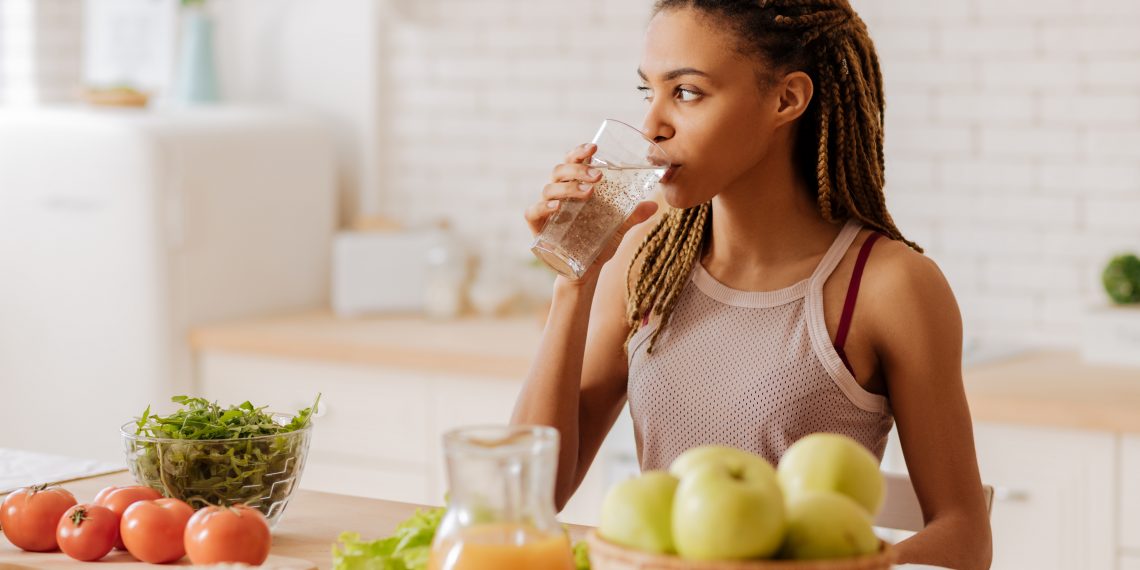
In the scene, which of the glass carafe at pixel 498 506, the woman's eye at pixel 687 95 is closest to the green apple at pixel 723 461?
the glass carafe at pixel 498 506

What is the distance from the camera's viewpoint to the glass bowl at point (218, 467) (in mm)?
1604

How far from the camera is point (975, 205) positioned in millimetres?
3498

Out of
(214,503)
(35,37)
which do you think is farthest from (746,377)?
(35,37)

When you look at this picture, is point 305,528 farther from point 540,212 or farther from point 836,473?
point 836,473

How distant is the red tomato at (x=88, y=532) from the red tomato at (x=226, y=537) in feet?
0.35

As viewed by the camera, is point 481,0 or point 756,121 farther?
point 481,0

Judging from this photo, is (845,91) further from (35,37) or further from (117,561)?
(35,37)

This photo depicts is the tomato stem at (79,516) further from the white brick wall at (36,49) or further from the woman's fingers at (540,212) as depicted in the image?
the white brick wall at (36,49)

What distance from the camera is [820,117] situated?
200 centimetres

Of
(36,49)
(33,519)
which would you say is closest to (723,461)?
(33,519)

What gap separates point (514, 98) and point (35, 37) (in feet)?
4.82

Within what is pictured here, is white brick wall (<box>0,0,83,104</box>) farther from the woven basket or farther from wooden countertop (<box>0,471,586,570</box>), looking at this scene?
the woven basket

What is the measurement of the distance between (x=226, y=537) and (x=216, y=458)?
18 centimetres

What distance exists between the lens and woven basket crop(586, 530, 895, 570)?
3.37ft
